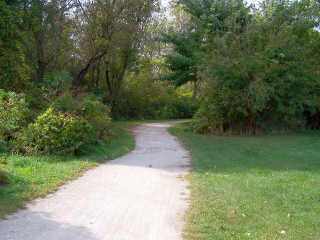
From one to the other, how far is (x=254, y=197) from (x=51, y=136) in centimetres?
736

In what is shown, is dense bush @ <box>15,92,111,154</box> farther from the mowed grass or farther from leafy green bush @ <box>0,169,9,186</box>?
leafy green bush @ <box>0,169,9,186</box>

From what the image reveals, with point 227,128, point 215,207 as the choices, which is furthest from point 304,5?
point 215,207

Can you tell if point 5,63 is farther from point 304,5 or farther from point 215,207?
point 304,5

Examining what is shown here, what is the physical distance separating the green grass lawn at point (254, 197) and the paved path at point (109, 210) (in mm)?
429

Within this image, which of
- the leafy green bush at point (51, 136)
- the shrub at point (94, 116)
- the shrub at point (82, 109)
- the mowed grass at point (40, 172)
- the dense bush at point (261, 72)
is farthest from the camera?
the dense bush at point (261, 72)

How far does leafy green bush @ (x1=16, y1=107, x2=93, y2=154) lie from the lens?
1196cm

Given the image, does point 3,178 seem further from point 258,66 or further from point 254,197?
point 258,66

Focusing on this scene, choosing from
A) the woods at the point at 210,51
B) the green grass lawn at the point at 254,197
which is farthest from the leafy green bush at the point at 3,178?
the woods at the point at 210,51

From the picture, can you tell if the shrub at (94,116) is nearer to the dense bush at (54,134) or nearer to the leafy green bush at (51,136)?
the dense bush at (54,134)

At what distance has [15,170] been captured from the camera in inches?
356

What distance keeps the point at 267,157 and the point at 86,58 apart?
53.8 ft

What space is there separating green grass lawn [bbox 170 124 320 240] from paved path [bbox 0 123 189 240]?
1.41 feet

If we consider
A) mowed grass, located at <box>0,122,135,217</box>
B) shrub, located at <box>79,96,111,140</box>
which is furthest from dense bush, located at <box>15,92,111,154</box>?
shrub, located at <box>79,96,111,140</box>

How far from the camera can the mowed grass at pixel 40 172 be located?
680 centimetres
